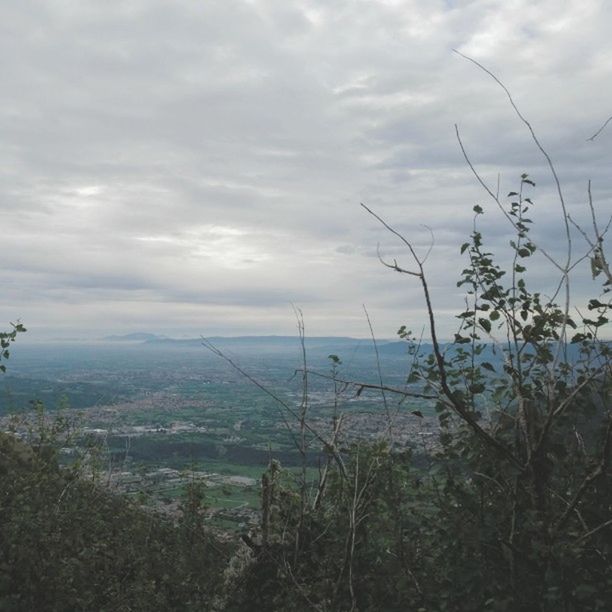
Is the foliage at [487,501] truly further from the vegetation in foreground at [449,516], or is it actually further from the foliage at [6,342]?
the foliage at [6,342]

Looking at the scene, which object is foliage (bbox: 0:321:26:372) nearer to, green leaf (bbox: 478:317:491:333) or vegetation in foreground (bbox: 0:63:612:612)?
vegetation in foreground (bbox: 0:63:612:612)

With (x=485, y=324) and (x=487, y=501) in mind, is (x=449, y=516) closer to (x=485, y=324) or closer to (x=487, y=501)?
(x=487, y=501)

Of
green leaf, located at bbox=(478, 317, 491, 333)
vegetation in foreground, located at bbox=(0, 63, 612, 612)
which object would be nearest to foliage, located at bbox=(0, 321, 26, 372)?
vegetation in foreground, located at bbox=(0, 63, 612, 612)

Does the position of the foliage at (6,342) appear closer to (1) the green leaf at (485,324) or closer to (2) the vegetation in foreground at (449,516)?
(2) the vegetation in foreground at (449,516)

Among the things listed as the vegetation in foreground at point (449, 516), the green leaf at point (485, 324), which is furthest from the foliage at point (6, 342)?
the green leaf at point (485, 324)

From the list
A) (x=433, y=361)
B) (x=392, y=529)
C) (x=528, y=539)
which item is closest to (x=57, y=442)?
(x=392, y=529)

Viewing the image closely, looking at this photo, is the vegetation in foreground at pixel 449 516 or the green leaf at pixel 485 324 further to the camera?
the green leaf at pixel 485 324

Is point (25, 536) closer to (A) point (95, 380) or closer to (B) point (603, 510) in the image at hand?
(B) point (603, 510)

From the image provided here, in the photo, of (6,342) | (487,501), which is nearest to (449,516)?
(487,501)

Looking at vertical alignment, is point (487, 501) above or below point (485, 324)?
below

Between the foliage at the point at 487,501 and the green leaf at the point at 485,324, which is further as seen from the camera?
the green leaf at the point at 485,324

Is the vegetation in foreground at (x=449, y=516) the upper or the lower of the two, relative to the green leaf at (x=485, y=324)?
lower

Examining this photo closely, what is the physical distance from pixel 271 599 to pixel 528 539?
246 centimetres

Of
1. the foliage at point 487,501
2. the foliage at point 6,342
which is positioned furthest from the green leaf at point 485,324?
the foliage at point 6,342
